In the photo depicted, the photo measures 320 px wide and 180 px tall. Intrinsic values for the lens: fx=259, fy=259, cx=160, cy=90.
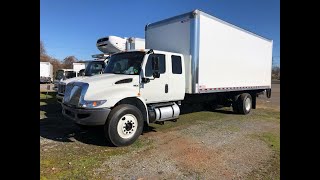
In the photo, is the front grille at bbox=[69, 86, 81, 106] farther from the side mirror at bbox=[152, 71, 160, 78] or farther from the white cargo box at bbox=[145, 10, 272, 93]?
the white cargo box at bbox=[145, 10, 272, 93]

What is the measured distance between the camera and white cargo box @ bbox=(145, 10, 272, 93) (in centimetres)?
852

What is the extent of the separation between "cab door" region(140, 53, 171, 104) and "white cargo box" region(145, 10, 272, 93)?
1.05 m

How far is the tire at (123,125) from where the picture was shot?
6301mm

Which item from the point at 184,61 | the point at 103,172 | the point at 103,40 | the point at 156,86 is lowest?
the point at 103,172

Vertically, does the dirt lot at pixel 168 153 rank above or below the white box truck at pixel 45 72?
below

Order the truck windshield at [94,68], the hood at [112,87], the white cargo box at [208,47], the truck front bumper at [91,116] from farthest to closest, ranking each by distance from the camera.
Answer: the truck windshield at [94,68] → the white cargo box at [208,47] → the hood at [112,87] → the truck front bumper at [91,116]

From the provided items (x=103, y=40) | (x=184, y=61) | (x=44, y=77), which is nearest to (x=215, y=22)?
(x=184, y=61)

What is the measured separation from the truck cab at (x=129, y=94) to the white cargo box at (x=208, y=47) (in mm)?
539

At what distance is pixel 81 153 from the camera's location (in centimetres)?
586

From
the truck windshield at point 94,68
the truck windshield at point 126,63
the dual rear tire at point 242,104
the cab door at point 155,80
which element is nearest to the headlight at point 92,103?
the cab door at point 155,80

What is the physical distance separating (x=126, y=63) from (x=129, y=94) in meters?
1.25

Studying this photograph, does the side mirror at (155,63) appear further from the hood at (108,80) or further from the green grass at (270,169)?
the green grass at (270,169)
